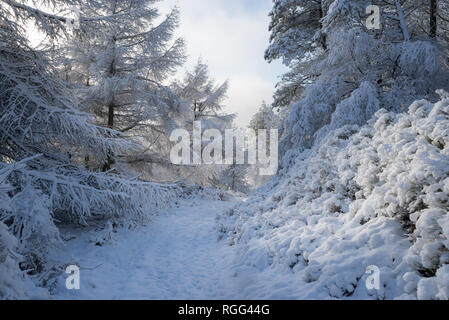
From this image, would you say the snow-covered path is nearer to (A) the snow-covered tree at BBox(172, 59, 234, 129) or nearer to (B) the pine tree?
(B) the pine tree

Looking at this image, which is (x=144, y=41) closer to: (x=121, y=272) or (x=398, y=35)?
(x=121, y=272)

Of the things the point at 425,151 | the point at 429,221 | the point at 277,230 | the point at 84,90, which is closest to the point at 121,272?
the point at 277,230

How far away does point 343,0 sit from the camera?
8.18 meters

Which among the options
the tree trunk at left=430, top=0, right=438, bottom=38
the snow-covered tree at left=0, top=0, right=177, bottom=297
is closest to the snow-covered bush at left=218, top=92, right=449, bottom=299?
the snow-covered tree at left=0, top=0, right=177, bottom=297

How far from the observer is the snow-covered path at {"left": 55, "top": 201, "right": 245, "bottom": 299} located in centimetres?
421

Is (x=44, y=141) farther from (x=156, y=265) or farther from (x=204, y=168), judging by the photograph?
(x=204, y=168)

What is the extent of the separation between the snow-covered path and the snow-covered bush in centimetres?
75

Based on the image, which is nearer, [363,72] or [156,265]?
[156,265]

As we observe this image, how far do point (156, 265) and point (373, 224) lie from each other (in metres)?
4.42

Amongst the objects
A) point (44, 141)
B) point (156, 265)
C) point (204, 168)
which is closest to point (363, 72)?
point (204, 168)

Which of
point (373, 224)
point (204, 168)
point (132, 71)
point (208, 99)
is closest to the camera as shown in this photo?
point (373, 224)

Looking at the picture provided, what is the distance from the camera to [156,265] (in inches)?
215

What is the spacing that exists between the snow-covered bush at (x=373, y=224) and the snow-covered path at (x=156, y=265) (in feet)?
2.46

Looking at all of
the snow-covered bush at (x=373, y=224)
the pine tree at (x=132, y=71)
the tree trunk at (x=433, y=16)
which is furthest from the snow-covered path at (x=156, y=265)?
the tree trunk at (x=433, y=16)
